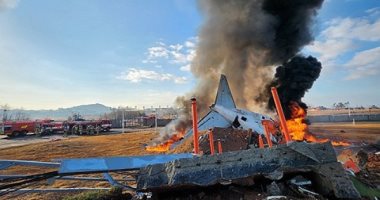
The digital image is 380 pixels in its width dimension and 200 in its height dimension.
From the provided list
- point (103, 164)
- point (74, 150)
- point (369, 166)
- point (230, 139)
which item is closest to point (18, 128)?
point (74, 150)

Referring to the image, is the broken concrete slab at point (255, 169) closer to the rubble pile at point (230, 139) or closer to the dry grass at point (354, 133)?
the rubble pile at point (230, 139)

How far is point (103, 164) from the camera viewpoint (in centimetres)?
492

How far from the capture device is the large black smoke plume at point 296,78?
23703 mm

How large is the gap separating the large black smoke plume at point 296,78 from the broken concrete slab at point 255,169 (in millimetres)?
20433

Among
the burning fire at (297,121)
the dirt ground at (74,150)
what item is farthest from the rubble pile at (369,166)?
the burning fire at (297,121)

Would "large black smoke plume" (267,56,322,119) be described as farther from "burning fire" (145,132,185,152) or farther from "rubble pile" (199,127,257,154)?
"rubble pile" (199,127,257,154)

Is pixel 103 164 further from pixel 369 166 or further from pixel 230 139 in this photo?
pixel 230 139

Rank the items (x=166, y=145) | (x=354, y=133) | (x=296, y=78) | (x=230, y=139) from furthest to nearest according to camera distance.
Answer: (x=354, y=133) → (x=296, y=78) → (x=166, y=145) → (x=230, y=139)

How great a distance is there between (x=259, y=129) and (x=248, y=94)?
12360 millimetres

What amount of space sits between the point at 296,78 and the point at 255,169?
21.3 m

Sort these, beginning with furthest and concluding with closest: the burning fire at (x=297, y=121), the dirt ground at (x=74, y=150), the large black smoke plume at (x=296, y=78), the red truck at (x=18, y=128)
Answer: the red truck at (x=18, y=128) < the large black smoke plume at (x=296, y=78) < the burning fire at (x=297, y=121) < the dirt ground at (x=74, y=150)

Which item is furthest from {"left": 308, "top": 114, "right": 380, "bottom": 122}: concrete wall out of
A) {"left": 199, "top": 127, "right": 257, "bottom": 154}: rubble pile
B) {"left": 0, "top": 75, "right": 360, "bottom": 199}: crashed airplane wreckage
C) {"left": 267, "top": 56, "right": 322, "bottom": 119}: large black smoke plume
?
{"left": 0, "top": 75, "right": 360, "bottom": 199}: crashed airplane wreckage

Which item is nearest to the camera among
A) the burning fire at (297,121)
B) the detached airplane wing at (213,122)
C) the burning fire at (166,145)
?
the detached airplane wing at (213,122)

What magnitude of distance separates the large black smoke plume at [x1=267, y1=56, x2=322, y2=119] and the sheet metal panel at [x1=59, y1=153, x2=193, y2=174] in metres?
20.8
